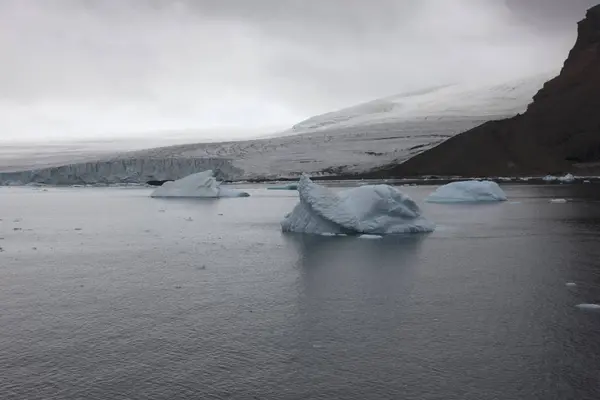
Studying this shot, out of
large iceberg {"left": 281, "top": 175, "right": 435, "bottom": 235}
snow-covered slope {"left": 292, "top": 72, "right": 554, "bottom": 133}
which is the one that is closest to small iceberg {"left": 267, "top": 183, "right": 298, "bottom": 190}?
large iceberg {"left": 281, "top": 175, "right": 435, "bottom": 235}

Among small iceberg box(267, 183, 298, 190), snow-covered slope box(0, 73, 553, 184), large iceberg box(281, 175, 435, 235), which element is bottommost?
small iceberg box(267, 183, 298, 190)

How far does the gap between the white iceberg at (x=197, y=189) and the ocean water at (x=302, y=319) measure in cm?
1502

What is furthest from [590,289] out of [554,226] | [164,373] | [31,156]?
[31,156]

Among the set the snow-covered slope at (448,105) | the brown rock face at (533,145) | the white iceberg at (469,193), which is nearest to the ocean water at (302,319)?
the white iceberg at (469,193)

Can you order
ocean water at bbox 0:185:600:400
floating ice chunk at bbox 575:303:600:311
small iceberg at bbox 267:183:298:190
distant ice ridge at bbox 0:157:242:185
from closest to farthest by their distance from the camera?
ocean water at bbox 0:185:600:400 → floating ice chunk at bbox 575:303:600:311 → small iceberg at bbox 267:183:298:190 → distant ice ridge at bbox 0:157:242:185

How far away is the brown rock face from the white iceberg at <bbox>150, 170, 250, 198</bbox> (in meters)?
20.7

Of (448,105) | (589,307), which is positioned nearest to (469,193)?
(589,307)

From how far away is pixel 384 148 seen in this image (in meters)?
50.4

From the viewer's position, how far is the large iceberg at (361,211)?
1212 centimetres

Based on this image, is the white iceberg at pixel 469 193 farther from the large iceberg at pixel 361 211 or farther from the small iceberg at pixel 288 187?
the small iceberg at pixel 288 187

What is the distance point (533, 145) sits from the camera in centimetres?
4541

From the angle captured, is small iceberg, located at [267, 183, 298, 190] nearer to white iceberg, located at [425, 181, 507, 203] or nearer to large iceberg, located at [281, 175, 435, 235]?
white iceberg, located at [425, 181, 507, 203]

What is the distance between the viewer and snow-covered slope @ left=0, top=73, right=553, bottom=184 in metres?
42.5

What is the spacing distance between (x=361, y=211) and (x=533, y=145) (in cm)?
3702
